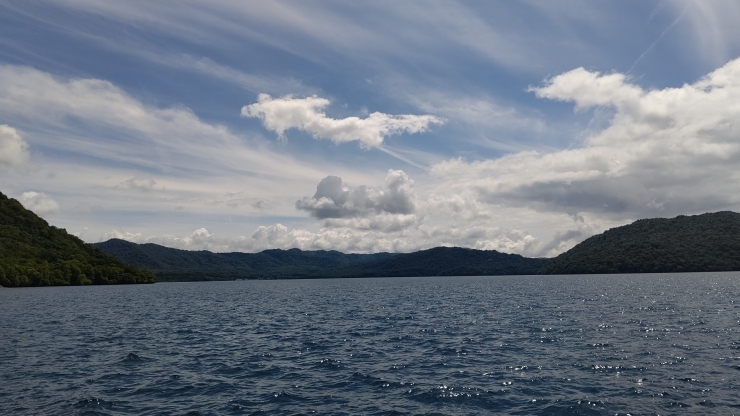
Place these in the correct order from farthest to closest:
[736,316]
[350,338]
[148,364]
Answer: [736,316] < [350,338] < [148,364]

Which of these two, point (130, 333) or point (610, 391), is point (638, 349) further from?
point (130, 333)

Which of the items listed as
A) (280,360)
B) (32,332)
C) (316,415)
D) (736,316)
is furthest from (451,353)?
(32,332)

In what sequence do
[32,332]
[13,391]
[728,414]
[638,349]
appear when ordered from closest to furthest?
[728,414], [13,391], [638,349], [32,332]

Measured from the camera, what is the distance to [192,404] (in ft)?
96.0

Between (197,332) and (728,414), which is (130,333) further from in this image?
(728,414)

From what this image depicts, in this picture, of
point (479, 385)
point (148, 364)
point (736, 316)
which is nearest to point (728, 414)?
point (479, 385)

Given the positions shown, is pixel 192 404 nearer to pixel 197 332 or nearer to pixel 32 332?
pixel 197 332

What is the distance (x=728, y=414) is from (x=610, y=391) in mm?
6457

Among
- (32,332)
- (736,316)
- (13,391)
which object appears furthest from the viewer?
(736,316)

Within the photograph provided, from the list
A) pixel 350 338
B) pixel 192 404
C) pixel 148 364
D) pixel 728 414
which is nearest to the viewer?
pixel 728 414

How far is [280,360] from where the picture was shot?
4300 centimetres

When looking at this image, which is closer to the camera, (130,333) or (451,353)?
(451,353)

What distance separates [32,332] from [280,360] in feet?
134

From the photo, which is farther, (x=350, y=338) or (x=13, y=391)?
(x=350, y=338)
